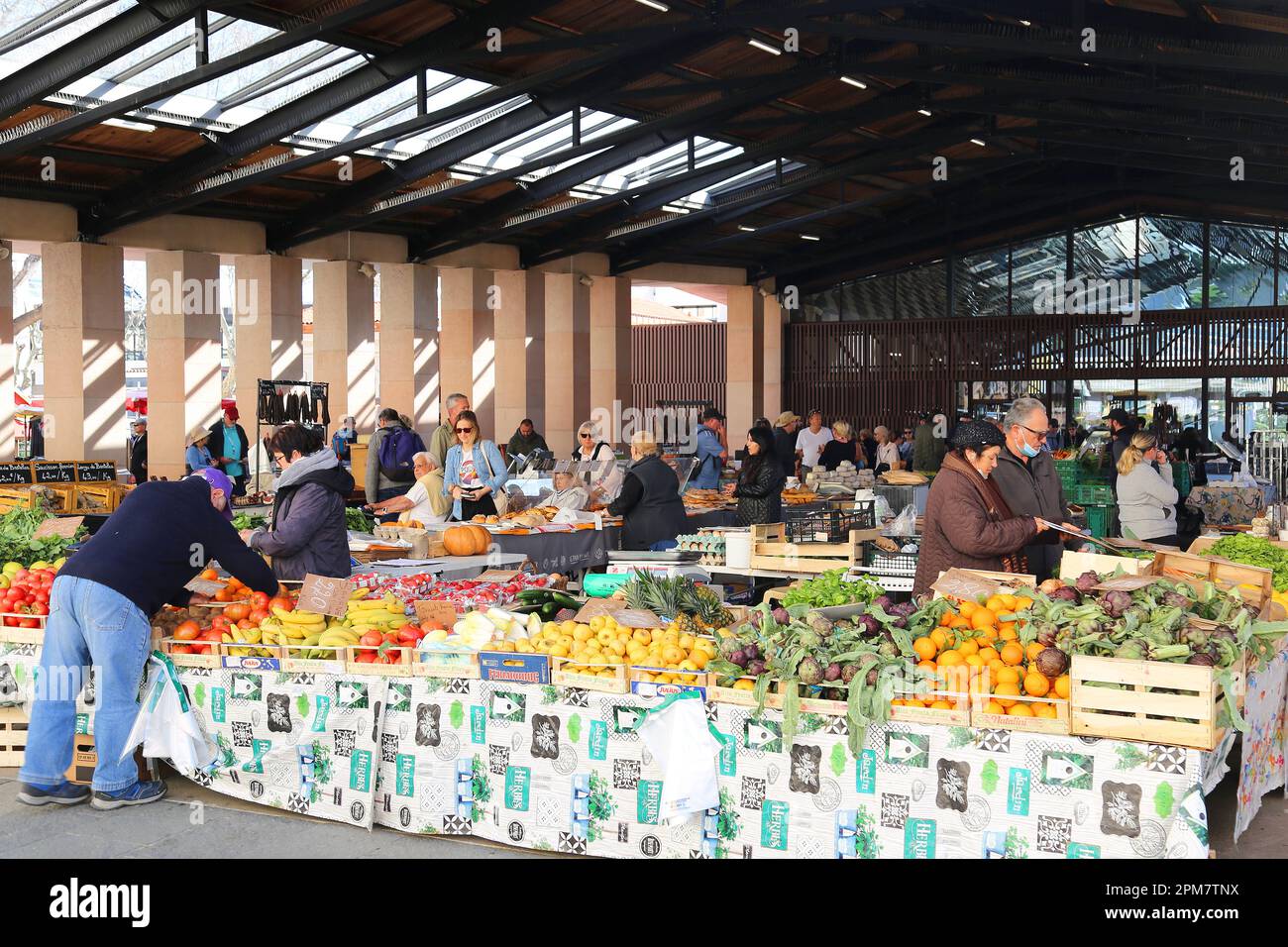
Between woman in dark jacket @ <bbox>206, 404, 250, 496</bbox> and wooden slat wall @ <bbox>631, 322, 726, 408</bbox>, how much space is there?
1189 centimetres

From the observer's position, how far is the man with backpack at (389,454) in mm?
10133

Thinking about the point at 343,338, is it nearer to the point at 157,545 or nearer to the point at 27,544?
the point at 27,544

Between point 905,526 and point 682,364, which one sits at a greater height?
→ point 682,364

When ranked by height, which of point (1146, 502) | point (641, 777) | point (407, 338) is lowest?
point (641, 777)

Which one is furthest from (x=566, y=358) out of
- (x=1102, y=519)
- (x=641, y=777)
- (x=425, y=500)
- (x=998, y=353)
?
(x=641, y=777)

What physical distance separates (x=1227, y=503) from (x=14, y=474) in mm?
10020

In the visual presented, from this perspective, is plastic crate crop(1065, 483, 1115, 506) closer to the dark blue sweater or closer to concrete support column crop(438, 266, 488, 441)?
concrete support column crop(438, 266, 488, 441)

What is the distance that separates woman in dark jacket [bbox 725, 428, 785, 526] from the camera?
888cm

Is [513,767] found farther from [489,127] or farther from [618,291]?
[618,291]

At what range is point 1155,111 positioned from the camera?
1319cm

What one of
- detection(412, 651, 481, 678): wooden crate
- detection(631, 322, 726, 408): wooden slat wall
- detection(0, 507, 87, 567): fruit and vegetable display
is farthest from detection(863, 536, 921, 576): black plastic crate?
detection(631, 322, 726, 408): wooden slat wall

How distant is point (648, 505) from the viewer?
793cm
